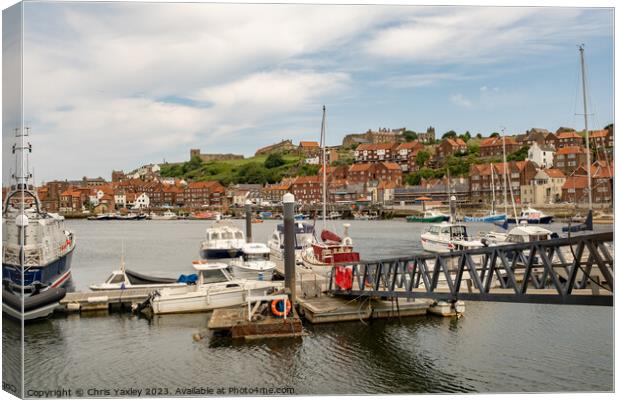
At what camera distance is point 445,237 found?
33.2 m

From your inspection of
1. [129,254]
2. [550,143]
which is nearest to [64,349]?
[129,254]

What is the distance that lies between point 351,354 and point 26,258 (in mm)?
6816

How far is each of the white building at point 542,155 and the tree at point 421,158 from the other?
31.7 m

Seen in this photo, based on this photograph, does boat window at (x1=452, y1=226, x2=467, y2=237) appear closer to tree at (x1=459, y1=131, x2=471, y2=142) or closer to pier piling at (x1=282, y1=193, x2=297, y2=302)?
pier piling at (x1=282, y1=193, x2=297, y2=302)

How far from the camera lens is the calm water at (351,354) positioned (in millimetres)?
10680

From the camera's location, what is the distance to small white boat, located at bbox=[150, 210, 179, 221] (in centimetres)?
9450

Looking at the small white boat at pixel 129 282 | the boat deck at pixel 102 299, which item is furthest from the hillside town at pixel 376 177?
the boat deck at pixel 102 299

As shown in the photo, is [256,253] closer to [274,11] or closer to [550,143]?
[274,11]

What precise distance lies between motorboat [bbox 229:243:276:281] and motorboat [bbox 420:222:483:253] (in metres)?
11.2

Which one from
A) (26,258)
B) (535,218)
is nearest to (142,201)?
(535,218)

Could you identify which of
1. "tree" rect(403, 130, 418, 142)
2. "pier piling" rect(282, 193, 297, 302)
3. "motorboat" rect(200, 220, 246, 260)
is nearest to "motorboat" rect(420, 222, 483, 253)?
"motorboat" rect(200, 220, 246, 260)

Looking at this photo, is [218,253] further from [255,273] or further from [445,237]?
[445,237]

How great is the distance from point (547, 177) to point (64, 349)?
196 ft

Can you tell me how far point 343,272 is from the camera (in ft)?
54.2
